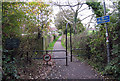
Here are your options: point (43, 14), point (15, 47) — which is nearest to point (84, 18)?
point (43, 14)

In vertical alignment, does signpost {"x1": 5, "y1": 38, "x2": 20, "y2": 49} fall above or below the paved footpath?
above

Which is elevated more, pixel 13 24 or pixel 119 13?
A: pixel 119 13

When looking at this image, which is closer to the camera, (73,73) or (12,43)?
(12,43)

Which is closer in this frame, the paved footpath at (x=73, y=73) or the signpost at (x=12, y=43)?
the signpost at (x=12, y=43)

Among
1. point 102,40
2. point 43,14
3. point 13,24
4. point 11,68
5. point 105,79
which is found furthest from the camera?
point 43,14

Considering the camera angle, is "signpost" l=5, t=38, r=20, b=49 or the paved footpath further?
the paved footpath

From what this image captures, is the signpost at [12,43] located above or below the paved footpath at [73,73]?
above

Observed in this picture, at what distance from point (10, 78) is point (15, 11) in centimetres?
218

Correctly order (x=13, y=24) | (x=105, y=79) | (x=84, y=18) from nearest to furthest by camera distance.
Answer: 1. (x=13, y=24)
2. (x=105, y=79)
3. (x=84, y=18)

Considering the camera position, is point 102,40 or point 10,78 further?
point 102,40

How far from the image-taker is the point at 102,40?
16.9 feet

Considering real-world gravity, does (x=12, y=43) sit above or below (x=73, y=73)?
above

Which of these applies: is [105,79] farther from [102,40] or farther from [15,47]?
[15,47]

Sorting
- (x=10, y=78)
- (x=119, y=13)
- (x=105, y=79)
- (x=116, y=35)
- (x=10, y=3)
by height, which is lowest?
(x=105, y=79)
